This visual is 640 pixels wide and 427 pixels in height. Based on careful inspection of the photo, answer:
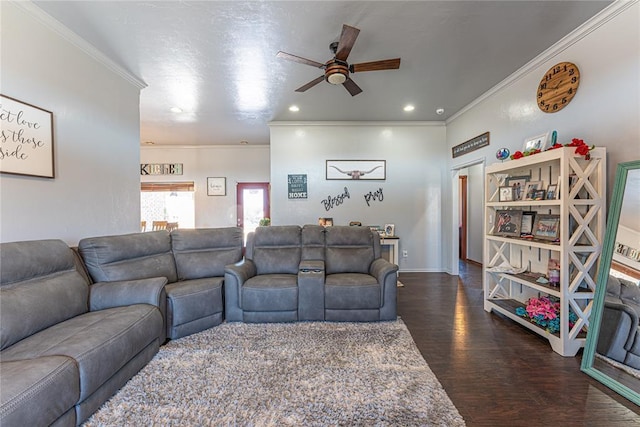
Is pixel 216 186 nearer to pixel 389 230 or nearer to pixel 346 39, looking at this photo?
pixel 389 230

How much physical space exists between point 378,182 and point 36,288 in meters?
4.52

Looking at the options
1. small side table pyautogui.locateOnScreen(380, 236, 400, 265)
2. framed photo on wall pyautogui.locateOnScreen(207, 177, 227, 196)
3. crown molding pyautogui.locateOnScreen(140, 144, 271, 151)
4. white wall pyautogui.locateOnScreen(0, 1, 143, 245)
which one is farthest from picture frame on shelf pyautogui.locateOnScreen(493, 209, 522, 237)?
framed photo on wall pyautogui.locateOnScreen(207, 177, 227, 196)

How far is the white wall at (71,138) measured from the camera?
198cm

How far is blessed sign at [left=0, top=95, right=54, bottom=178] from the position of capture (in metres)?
1.89

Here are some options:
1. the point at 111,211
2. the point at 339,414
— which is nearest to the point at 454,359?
the point at 339,414

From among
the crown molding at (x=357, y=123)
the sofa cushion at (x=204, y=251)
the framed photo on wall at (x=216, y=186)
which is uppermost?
the crown molding at (x=357, y=123)

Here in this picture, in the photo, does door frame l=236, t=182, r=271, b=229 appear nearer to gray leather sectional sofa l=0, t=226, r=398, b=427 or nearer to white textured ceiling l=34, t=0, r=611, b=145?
white textured ceiling l=34, t=0, r=611, b=145

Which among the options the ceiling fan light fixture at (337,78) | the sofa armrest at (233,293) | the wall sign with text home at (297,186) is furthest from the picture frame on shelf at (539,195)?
the wall sign with text home at (297,186)

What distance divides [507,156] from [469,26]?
1528 millimetres

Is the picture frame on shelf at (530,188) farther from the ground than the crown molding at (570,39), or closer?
closer

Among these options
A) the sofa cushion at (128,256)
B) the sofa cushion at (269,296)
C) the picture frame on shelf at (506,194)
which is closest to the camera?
the sofa cushion at (128,256)

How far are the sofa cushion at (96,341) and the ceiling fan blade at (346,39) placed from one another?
2591 millimetres

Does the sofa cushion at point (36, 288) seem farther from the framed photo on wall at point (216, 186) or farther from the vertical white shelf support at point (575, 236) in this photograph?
the framed photo on wall at point (216, 186)

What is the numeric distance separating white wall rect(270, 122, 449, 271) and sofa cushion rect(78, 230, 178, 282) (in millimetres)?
2275
